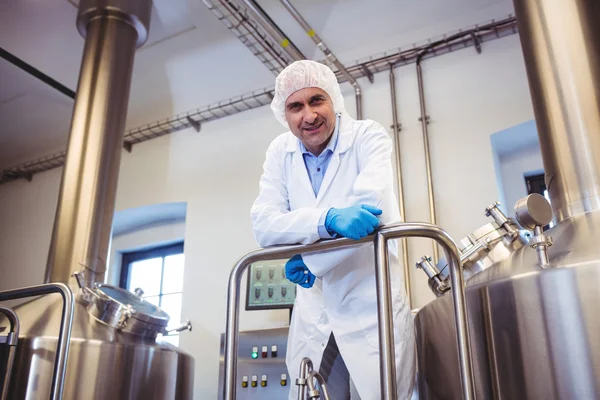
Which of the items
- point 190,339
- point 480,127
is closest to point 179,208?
point 190,339

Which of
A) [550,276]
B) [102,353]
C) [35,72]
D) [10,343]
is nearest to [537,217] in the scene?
[550,276]

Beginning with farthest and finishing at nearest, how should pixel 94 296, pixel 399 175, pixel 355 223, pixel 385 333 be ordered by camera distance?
pixel 399 175, pixel 94 296, pixel 355 223, pixel 385 333

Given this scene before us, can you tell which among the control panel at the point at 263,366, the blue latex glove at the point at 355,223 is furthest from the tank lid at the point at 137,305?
the blue latex glove at the point at 355,223

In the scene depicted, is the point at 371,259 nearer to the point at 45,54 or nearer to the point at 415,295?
the point at 415,295

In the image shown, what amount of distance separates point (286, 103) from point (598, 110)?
92 centimetres

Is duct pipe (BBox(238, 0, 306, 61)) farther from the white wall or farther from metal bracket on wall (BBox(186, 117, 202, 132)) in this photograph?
metal bracket on wall (BBox(186, 117, 202, 132))

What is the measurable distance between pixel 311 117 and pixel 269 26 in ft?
4.84

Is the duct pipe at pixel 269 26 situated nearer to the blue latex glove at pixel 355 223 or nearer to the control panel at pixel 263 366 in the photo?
the control panel at pixel 263 366

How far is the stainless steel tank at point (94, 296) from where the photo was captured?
1.94 m

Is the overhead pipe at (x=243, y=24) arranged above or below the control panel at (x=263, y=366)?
above

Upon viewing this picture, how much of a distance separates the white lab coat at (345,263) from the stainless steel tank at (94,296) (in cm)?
73

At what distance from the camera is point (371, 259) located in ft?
4.71

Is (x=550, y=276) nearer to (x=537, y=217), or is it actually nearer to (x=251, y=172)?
(x=537, y=217)

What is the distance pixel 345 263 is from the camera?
1.44 metres
